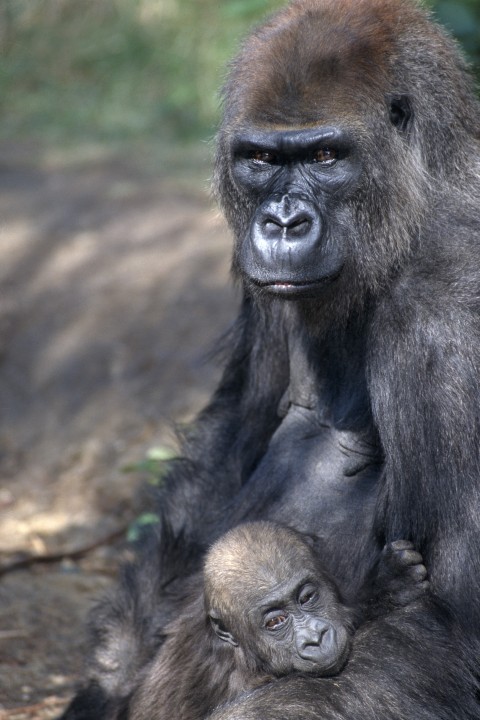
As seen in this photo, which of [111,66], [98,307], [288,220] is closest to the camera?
[288,220]

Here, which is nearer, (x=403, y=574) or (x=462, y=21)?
(x=403, y=574)

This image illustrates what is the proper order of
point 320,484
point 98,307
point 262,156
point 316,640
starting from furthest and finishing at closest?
point 98,307 < point 320,484 < point 262,156 < point 316,640

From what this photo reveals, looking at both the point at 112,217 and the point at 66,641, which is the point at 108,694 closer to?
the point at 66,641

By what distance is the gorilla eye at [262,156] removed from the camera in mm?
3948

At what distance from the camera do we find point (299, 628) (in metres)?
3.71

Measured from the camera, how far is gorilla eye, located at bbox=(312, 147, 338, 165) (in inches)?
152

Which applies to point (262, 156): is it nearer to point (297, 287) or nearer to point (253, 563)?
point (297, 287)

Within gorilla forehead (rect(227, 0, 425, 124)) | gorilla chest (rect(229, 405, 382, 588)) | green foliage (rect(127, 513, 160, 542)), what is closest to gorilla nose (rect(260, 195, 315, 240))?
gorilla forehead (rect(227, 0, 425, 124))

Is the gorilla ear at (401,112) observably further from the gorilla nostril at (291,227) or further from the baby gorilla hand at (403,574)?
the baby gorilla hand at (403,574)

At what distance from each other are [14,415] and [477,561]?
491 cm

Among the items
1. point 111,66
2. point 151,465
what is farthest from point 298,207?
point 111,66

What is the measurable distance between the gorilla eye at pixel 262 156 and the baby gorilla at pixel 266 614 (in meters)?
1.26

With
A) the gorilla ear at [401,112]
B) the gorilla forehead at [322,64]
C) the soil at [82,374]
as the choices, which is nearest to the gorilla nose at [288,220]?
the gorilla forehead at [322,64]

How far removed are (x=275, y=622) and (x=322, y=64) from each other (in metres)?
1.87
